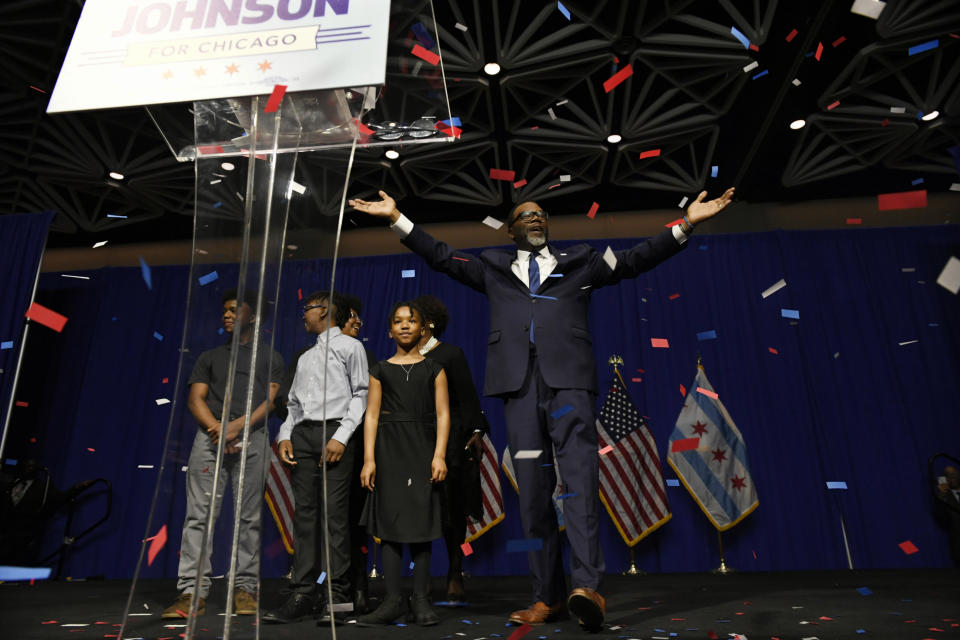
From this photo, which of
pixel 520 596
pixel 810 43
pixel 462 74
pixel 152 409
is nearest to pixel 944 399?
pixel 810 43

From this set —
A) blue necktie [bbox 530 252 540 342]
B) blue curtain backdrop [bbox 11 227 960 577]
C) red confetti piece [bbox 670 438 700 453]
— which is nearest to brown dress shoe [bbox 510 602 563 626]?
blue necktie [bbox 530 252 540 342]

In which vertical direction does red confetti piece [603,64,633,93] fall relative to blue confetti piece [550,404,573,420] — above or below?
above

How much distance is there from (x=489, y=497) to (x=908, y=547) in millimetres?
3453

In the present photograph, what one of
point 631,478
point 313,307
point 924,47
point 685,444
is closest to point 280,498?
point 313,307

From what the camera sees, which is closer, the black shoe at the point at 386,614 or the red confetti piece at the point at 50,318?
the black shoe at the point at 386,614

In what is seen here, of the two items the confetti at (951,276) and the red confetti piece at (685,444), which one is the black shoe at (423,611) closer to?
the red confetti piece at (685,444)

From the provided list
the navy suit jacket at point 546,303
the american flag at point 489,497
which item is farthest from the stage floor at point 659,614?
the american flag at point 489,497

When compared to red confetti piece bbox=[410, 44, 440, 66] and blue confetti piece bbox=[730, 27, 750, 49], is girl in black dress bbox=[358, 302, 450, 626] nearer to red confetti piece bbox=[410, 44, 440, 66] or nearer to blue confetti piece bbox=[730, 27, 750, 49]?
red confetti piece bbox=[410, 44, 440, 66]

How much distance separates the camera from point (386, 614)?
215 centimetres

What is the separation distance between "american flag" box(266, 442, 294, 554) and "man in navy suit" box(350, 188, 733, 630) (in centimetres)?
94

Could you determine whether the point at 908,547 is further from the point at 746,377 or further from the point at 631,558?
the point at 631,558

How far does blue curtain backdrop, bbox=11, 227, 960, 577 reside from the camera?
5422 mm

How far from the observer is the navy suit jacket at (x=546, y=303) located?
2.21 m

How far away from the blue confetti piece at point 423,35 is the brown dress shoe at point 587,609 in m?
1.51
